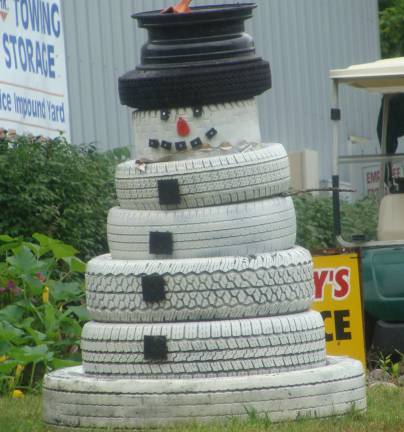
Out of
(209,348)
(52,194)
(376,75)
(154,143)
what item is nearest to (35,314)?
(52,194)

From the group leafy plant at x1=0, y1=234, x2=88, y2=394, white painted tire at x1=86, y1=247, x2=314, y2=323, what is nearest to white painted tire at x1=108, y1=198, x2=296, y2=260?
white painted tire at x1=86, y1=247, x2=314, y2=323

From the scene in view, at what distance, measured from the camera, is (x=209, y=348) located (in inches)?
231

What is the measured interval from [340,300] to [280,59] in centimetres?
979

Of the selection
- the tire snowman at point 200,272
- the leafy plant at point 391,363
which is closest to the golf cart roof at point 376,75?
the leafy plant at point 391,363

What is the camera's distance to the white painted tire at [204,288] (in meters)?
5.93

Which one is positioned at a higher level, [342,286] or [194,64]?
[194,64]

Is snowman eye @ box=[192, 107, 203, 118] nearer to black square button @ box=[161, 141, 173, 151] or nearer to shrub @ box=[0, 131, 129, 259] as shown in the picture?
black square button @ box=[161, 141, 173, 151]

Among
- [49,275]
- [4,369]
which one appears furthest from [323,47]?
[4,369]

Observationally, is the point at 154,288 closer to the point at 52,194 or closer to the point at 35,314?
the point at 35,314

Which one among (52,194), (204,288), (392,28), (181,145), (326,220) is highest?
(392,28)

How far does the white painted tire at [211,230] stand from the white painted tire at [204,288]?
0.12 m

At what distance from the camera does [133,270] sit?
A: 6.01 m

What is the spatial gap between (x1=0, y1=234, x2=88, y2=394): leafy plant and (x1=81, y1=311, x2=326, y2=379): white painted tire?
5.14ft

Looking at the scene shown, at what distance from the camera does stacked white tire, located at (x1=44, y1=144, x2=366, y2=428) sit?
5.80 m
